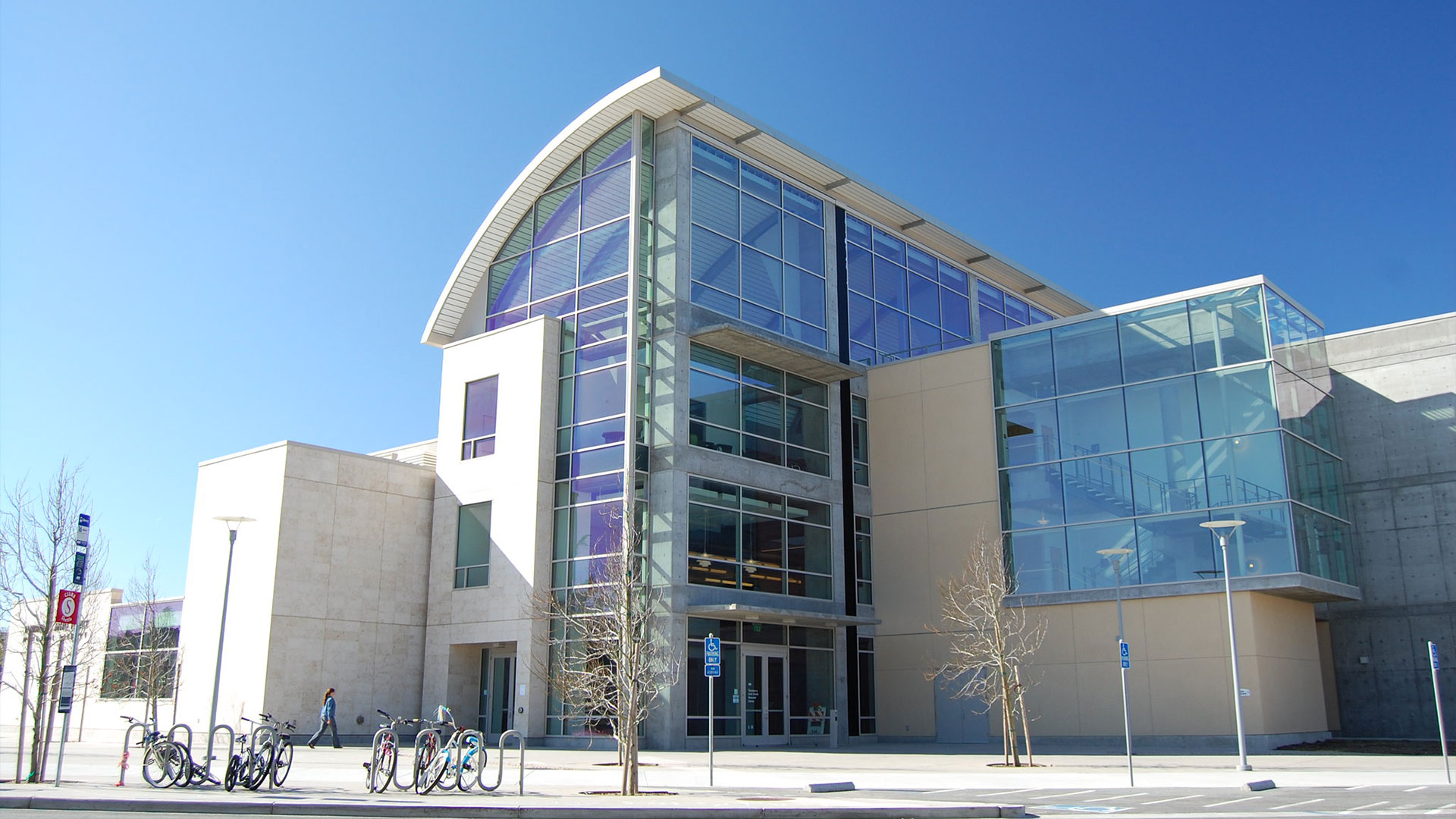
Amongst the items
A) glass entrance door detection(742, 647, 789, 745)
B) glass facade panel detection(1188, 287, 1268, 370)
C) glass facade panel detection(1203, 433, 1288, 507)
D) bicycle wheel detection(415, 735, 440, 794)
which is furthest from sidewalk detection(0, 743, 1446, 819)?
glass facade panel detection(1188, 287, 1268, 370)

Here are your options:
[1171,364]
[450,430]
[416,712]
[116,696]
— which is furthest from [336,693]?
[1171,364]

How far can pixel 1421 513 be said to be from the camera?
37.3 m

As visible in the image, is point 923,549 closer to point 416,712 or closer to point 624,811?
point 416,712

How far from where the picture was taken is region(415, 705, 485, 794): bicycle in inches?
696

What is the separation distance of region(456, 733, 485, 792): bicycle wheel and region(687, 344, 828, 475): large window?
1552 centimetres

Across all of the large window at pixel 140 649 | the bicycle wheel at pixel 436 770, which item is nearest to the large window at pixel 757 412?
the bicycle wheel at pixel 436 770

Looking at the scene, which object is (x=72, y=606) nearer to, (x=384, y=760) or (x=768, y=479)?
(x=384, y=760)

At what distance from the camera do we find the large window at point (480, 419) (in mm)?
36156

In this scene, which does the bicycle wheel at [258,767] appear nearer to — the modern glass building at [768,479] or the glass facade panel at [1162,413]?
the modern glass building at [768,479]

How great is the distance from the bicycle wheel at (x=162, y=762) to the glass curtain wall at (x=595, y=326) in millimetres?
13950

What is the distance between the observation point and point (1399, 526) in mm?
37656

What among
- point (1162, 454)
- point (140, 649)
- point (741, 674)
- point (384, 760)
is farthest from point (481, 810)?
point (140, 649)

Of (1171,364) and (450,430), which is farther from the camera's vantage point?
(450,430)

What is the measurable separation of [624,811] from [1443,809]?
1067 centimetres
